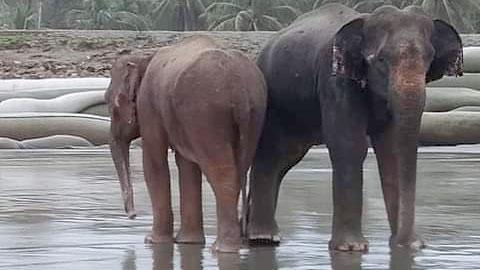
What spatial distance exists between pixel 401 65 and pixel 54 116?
1540cm

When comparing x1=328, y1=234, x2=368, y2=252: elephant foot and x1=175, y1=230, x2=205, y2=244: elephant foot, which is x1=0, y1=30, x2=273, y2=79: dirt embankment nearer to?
x1=175, y1=230, x2=205, y2=244: elephant foot

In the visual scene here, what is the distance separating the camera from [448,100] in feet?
78.4

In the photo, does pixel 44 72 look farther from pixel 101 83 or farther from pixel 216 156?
pixel 216 156

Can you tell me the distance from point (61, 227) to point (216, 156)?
7.13ft

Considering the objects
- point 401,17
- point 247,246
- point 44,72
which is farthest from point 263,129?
point 44,72

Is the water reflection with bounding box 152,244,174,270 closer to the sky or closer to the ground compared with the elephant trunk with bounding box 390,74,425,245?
closer to the ground

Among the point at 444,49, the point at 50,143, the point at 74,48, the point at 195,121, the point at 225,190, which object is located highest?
the point at 444,49

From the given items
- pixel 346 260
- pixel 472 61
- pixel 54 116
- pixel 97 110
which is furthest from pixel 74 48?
pixel 346 260

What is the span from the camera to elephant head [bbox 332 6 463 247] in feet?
25.7

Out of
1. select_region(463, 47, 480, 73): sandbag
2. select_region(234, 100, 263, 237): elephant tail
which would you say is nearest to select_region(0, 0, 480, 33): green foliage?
select_region(463, 47, 480, 73): sandbag

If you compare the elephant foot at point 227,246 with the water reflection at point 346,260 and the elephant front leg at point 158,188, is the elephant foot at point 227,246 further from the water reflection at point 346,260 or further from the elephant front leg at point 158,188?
the elephant front leg at point 158,188

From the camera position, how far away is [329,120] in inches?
324

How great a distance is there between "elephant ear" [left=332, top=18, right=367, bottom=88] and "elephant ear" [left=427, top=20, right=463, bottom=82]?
417mm

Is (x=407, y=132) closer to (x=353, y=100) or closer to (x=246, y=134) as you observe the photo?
(x=353, y=100)
